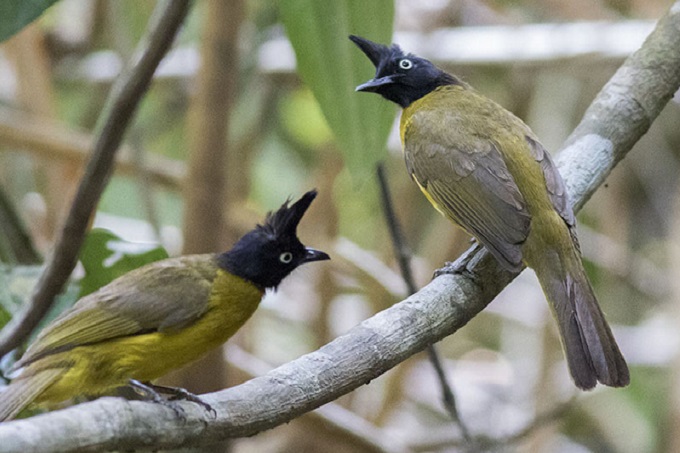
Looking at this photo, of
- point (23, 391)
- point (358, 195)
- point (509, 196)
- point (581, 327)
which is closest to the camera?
point (23, 391)

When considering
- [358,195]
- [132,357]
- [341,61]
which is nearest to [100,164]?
[132,357]

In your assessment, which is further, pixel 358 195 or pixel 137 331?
pixel 358 195

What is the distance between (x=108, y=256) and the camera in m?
2.81

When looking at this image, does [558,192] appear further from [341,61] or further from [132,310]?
[132,310]

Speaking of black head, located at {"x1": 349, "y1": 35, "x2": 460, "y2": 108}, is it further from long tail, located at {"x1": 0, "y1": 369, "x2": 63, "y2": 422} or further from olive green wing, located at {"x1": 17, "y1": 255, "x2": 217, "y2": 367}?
long tail, located at {"x1": 0, "y1": 369, "x2": 63, "y2": 422}

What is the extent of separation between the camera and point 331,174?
14.9ft

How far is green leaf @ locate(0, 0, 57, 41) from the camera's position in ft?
7.73

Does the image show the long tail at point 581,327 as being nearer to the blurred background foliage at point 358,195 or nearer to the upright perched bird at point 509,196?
the upright perched bird at point 509,196

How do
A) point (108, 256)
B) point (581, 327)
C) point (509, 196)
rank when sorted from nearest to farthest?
point (581, 327) < point (509, 196) < point (108, 256)

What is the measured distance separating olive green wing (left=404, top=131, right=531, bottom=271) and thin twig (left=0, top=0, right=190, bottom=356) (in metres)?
0.82

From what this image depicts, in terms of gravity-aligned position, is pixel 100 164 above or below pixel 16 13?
below

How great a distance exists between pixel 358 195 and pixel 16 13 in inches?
135

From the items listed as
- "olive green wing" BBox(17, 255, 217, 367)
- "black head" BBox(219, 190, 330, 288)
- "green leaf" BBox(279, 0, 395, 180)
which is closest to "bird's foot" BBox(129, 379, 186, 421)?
"olive green wing" BBox(17, 255, 217, 367)

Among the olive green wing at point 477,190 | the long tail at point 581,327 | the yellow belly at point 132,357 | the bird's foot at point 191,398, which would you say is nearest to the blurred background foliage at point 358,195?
A: the olive green wing at point 477,190
